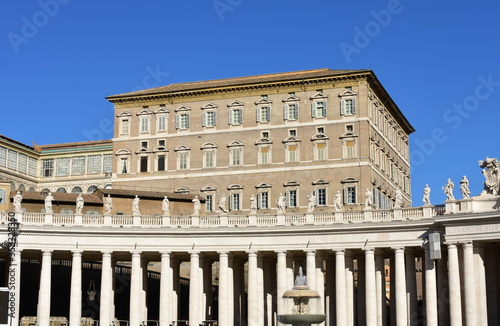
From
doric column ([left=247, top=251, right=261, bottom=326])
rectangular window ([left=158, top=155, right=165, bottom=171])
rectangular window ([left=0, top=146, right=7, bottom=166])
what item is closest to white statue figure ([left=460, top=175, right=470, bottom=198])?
doric column ([left=247, top=251, right=261, bottom=326])

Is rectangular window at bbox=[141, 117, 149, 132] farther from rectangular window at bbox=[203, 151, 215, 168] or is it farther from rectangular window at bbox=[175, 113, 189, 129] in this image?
rectangular window at bbox=[203, 151, 215, 168]

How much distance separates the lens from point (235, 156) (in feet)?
349

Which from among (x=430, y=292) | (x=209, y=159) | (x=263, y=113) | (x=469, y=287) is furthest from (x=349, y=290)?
(x=209, y=159)

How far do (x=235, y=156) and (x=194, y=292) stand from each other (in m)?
36.4

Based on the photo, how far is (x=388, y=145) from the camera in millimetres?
114750

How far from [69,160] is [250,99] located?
1360 inches

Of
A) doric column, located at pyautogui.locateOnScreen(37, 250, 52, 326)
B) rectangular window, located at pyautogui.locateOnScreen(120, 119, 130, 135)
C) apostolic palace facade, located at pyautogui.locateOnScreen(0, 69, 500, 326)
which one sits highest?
rectangular window, located at pyautogui.locateOnScreen(120, 119, 130, 135)

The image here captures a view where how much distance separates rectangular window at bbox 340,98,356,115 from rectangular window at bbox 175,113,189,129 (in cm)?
2116

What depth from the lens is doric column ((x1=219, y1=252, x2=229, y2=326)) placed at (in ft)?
236

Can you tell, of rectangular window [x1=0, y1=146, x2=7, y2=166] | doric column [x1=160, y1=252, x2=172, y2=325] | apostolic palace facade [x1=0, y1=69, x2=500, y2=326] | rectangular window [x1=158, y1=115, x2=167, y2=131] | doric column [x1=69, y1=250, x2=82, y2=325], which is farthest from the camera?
rectangular window [x1=0, y1=146, x2=7, y2=166]

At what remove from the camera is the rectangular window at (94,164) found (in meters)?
124

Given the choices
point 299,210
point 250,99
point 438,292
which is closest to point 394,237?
point 438,292

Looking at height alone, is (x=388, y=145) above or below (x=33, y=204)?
above

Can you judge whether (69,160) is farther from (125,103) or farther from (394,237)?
(394,237)
